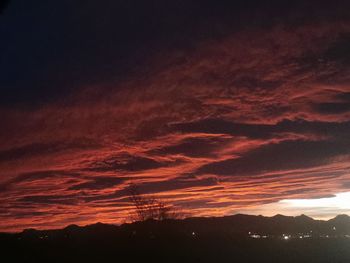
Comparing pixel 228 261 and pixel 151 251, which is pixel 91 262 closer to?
pixel 151 251

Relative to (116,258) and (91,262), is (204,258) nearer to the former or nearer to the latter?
(116,258)

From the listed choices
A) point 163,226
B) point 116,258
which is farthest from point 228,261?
point 163,226

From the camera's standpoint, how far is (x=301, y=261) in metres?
53.2

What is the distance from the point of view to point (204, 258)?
183 ft

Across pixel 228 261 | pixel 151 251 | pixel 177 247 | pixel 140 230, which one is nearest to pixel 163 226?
pixel 140 230

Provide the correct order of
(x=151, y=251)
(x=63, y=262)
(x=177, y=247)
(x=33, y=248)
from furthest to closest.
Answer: (x=177, y=247)
(x=151, y=251)
(x=33, y=248)
(x=63, y=262)

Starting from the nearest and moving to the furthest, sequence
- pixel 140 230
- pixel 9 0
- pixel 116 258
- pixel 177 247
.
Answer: pixel 9 0 < pixel 116 258 < pixel 177 247 < pixel 140 230

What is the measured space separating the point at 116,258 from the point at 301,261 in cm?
2261

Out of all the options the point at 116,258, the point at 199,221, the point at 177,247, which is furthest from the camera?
the point at 199,221

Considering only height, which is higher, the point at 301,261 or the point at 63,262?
Result: the point at 63,262

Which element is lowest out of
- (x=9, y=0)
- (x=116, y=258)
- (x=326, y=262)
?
(x=326, y=262)

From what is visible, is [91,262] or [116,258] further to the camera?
[116,258]

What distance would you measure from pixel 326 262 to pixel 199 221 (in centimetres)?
14788

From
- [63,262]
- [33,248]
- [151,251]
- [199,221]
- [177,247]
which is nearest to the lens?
[63,262]
